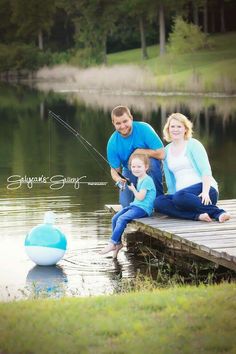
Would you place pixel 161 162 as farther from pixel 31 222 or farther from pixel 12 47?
pixel 12 47

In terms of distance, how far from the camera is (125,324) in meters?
6.69

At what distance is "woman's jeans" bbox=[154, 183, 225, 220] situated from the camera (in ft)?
35.0

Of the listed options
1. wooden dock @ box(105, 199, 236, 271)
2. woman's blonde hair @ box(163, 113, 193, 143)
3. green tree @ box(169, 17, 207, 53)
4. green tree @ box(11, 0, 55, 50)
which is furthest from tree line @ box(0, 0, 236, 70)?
wooden dock @ box(105, 199, 236, 271)

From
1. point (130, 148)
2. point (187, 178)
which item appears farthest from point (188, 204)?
point (130, 148)

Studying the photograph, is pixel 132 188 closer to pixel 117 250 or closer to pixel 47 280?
pixel 117 250

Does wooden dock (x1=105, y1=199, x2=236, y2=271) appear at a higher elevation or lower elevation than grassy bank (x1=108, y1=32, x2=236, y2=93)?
lower

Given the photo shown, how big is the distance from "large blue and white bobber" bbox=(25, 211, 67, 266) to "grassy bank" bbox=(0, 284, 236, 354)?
2.64 metres

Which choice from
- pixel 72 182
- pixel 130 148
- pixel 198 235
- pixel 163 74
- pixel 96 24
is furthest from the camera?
pixel 96 24

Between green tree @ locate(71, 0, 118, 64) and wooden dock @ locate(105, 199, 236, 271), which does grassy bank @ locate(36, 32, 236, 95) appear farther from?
wooden dock @ locate(105, 199, 236, 271)

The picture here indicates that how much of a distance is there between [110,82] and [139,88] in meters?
3.39

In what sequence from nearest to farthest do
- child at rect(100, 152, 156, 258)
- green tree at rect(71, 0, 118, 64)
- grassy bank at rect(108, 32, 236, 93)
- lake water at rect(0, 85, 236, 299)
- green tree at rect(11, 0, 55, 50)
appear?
lake water at rect(0, 85, 236, 299)
child at rect(100, 152, 156, 258)
grassy bank at rect(108, 32, 236, 93)
green tree at rect(71, 0, 118, 64)
green tree at rect(11, 0, 55, 50)

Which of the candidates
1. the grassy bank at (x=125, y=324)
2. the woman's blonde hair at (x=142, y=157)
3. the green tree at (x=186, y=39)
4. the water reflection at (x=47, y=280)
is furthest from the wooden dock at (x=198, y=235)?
the green tree at (x=186, y=39)

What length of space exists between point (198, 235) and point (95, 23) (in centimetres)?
7189

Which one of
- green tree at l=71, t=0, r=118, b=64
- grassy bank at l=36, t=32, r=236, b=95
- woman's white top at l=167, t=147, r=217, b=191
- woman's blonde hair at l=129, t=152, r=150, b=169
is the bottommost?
woman's white top at l=167, t=147, r=217, b=191
